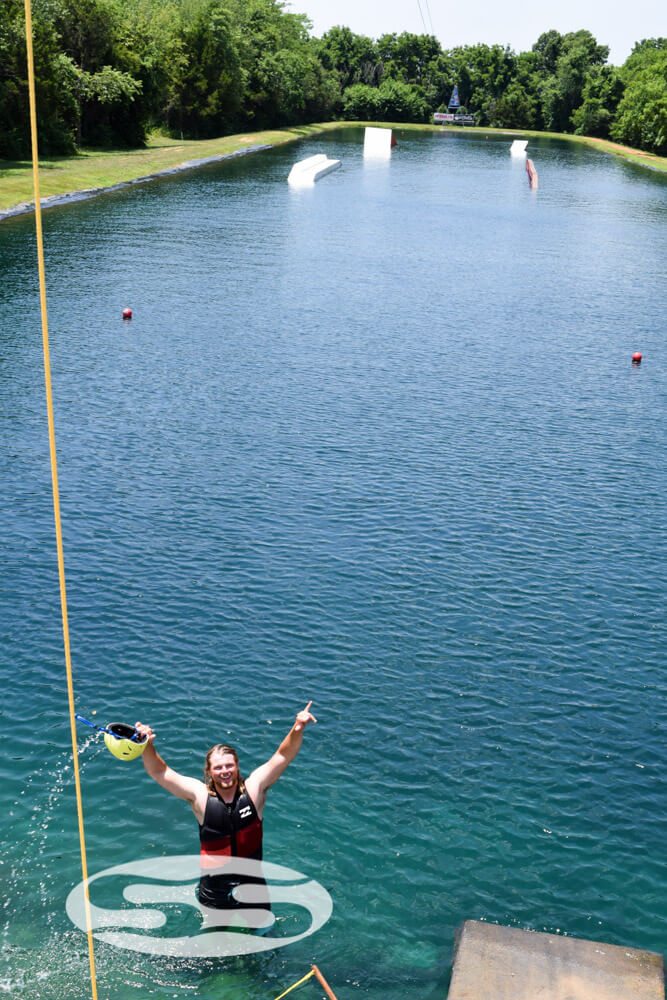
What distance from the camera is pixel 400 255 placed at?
66.5 m

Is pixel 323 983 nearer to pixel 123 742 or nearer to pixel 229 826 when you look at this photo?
pixel 229 826

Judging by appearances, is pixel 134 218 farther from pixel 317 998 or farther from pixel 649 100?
pixel 649 100

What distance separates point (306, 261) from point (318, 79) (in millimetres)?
150988

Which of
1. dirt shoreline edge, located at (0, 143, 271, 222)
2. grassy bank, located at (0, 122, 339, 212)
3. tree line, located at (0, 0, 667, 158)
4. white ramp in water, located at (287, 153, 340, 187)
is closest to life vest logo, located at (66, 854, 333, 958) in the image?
dirt shoreline edge, located at (0, 143, 271, 222)

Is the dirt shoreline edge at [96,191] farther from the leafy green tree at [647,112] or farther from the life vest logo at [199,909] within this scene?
the leafy green tree at [647,112]

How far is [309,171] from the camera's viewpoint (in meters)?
103

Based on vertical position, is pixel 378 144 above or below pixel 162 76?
below

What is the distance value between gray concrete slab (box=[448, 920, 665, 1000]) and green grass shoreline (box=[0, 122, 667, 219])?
6366cm

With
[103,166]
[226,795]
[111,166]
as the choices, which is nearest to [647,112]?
[111,166]

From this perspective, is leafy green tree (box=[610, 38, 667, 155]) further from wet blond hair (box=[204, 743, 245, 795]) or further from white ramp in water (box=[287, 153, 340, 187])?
wet blond hair (box=[204, 743, 245, 795])

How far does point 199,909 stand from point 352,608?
980 cm

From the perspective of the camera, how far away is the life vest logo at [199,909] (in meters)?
13.1

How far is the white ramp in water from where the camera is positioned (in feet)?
325

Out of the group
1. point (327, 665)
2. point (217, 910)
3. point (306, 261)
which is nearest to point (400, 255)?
point (306, 261)
